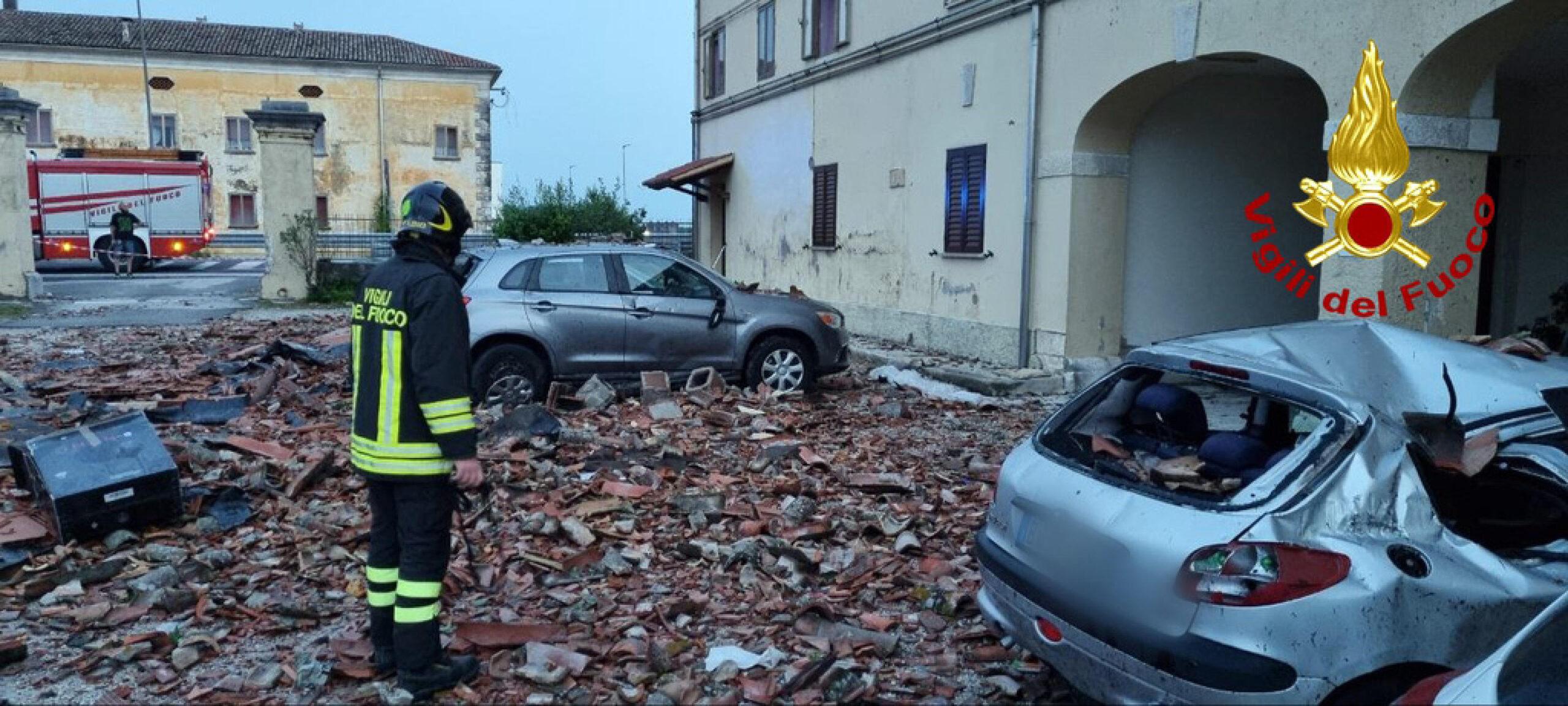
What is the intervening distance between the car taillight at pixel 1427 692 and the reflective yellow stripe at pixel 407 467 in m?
3.34

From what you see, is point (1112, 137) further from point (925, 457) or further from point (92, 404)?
point (92, 404)

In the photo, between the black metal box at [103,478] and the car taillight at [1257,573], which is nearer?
the car taillight at [1257,573]

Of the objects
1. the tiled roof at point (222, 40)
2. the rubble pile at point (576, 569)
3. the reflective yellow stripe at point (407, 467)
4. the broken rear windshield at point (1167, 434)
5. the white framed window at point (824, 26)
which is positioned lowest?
the rubble pile at point (576, 569)

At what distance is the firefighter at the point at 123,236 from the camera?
32375 millimetres

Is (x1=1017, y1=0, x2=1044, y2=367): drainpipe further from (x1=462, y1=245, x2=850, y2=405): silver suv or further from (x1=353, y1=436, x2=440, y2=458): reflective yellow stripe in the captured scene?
(x1=353, y1=436, x2=440, y2=458): reflective yellow stripe

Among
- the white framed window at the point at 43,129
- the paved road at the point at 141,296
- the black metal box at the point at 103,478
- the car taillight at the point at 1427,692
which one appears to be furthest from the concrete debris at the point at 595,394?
the white framed window at the point at 43,129

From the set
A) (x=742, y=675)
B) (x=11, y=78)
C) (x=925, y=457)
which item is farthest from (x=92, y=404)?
(x=11, y=78)

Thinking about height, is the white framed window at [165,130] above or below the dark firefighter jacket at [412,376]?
above

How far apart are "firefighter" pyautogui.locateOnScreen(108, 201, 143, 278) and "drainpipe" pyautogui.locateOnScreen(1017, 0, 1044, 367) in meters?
28.4

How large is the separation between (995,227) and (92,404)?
10.1 m

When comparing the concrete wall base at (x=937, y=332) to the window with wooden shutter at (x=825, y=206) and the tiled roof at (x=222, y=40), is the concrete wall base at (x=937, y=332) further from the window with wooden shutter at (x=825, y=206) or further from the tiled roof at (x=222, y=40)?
the tiled roof at (x=222, y=40)

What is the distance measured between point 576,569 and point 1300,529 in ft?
12.9

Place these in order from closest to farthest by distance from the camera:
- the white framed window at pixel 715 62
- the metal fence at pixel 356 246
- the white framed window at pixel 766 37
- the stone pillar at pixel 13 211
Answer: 1. the white framed window at pixel 766 37
2. the stone pillar at pixel 13 211
3. the metal fence at pixel 356 246
4. the white framed window at pixel 715 62

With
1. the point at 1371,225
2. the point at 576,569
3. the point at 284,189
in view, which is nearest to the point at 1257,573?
the point at 576,569
